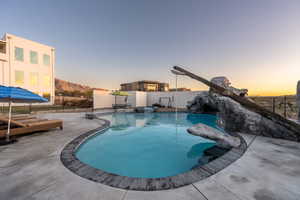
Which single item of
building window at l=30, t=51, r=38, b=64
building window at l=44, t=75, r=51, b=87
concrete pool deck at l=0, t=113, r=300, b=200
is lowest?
concrete pool deck at l=0, t=113, r=300, b=200

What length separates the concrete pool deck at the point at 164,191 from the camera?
1.57 metres

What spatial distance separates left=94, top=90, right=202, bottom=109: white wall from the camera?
1400 centimetres

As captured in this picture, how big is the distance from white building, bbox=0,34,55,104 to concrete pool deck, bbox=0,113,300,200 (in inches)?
610

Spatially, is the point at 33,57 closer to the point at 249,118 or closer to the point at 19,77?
the point at 19,77

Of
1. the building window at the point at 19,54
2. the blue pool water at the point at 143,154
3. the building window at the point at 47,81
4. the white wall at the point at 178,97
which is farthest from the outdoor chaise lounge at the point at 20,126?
the building window at the point at 19,54

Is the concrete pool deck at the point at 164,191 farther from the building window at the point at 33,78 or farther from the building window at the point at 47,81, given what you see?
the building window at the point at 47,81

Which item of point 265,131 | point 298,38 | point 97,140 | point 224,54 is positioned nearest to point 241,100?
point 265,131

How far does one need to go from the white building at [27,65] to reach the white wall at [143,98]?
7084mm

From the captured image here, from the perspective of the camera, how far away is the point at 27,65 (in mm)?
13398

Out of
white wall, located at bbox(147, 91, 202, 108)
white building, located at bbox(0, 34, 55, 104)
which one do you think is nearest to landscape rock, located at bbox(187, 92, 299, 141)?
white wall, located at bbox(147, 91, 202, 108)

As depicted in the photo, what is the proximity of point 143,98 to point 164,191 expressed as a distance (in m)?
16.6

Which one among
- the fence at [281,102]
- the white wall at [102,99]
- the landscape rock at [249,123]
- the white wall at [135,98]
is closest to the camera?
the landscape rock at [249,123]

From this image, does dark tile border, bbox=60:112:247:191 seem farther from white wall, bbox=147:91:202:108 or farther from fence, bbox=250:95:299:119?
white wall, bbox=147:91:202:108

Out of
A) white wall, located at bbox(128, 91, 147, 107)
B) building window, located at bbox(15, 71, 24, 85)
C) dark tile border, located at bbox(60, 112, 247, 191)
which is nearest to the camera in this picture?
dark tile border, located at bbox(60, 112, 247, 191)
